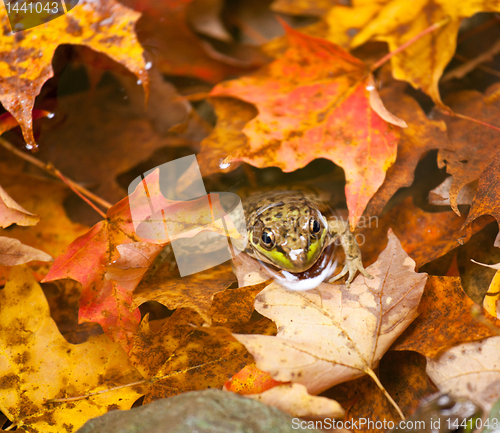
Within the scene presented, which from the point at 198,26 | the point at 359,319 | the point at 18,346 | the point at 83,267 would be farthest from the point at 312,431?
the point at 198,26

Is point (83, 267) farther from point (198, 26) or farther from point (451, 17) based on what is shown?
point (451, 17)

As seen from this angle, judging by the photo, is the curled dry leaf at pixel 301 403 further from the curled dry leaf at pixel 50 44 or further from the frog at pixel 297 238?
the curled dry leaf at pixel 50 44

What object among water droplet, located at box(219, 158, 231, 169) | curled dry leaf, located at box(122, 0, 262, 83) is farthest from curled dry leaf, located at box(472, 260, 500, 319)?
curled dry leaf, located at box(122, 0, 262, 83)

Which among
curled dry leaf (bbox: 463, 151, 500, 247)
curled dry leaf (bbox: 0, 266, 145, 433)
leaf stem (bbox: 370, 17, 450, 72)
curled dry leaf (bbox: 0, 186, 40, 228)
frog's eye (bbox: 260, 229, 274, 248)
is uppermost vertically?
leaf stem (bbox: 370, 17, 450, 72)

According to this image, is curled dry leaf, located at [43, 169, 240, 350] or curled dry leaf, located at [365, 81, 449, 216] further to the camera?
curled dry leaf, located at [365, 81, 449, 216]

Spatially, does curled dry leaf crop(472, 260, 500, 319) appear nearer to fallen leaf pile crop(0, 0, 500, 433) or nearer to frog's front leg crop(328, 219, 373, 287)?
fallen leaf pile crop(0, 0, 500, 433)

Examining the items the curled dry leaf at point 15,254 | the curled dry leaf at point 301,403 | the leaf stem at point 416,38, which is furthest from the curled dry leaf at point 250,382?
the leaf stem at point 416,38

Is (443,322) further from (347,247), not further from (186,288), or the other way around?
(186,288)
